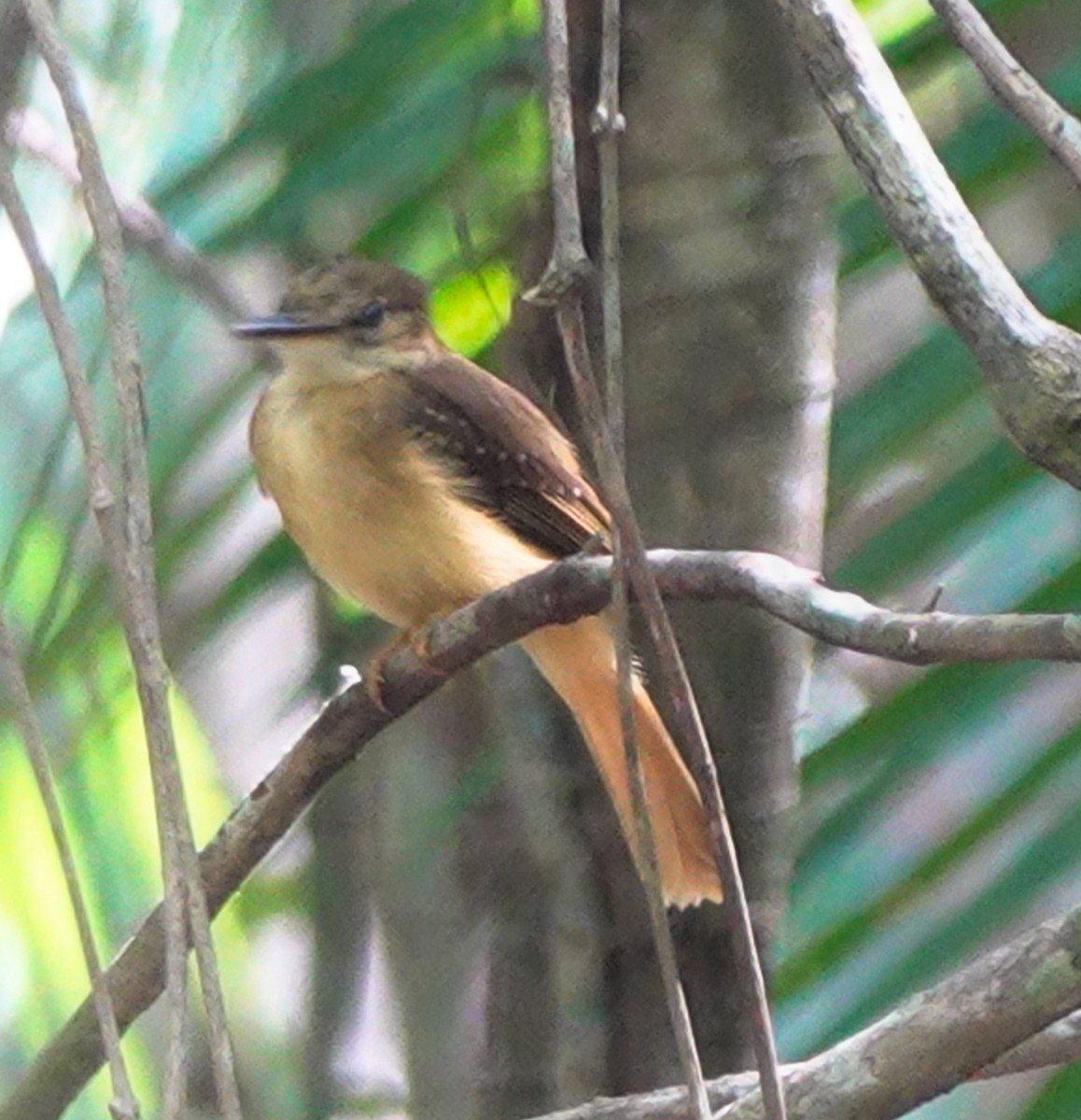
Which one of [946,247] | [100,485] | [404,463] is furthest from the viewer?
[404,463]

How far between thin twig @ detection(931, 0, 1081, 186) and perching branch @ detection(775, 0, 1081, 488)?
4 centimetres

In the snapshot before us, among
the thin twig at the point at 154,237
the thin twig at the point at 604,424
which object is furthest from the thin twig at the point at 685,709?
the thin twig at the point at 154,237

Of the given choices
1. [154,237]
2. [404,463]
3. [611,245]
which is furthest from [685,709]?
[404,463]

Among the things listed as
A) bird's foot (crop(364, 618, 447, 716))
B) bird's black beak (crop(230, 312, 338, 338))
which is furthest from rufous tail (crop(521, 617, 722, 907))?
bird's black beak (crop(230, 312, 338, 338))

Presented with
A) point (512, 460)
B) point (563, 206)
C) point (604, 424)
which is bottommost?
point (604, 424)

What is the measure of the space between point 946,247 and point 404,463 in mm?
1461

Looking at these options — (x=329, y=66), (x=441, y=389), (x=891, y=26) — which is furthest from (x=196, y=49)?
(x=891, y=26)

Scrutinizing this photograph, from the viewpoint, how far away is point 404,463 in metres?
2.37

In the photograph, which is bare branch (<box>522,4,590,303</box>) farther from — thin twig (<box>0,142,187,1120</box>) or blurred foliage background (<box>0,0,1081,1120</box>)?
blurred foliage background (<box>0,0,1081,1120</box>)

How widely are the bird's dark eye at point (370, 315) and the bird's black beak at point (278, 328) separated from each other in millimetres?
24

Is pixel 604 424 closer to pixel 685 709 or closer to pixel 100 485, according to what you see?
pixel 685 709

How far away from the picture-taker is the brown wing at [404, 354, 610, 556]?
2.35m

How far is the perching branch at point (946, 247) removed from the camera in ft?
2.93

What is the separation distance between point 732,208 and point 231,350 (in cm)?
72
